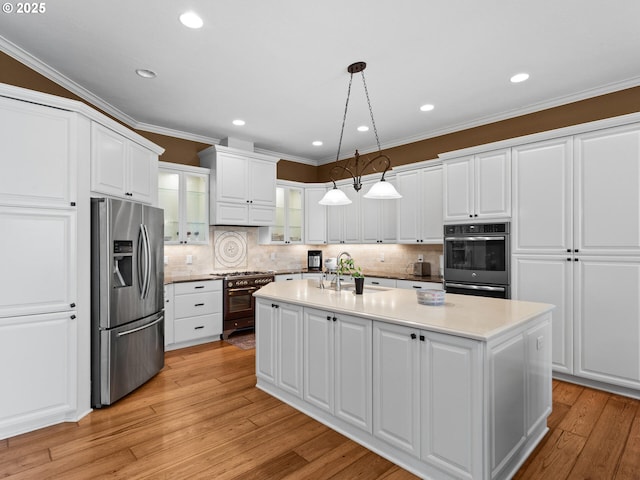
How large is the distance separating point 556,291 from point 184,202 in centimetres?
459

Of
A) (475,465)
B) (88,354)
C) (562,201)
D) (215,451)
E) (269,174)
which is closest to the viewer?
(475,465)

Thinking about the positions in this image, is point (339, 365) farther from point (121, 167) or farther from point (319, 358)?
point (121, 167)

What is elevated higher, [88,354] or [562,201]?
[562,201]

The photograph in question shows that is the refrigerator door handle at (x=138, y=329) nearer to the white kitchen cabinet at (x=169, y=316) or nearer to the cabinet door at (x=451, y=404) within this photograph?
the white kitchen cabinet at (x=169, y=316)

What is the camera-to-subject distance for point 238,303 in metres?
5.12

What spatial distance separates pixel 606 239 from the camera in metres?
3.14

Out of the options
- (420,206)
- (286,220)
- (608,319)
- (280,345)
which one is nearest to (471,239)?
(420,206)

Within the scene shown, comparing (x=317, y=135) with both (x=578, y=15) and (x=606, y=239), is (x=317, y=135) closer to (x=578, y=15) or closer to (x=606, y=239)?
(x=578, y=15)

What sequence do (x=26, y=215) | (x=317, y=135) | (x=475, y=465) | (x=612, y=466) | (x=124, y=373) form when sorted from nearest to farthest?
(x=475, y=465) → (x=612, y=466) → (x=26, y=215) → (x=124, y=373) → (x=317, y=135)

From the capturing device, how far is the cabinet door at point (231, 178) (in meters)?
5.10

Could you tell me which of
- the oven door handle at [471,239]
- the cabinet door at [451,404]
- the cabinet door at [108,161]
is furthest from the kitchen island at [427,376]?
the cabinet door at [108,161]

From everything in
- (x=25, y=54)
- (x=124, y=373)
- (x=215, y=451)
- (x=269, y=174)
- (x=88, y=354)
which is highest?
(x=25, y=54)

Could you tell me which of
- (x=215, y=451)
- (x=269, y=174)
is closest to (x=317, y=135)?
(x=269, y=174)

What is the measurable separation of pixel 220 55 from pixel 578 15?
8.93 feet
